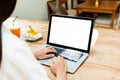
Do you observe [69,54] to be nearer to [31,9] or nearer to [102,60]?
[102,60]

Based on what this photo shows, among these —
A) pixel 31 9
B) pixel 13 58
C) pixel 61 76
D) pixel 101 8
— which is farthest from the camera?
pixel 101 8

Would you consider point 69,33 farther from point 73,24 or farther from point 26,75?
point 26,75

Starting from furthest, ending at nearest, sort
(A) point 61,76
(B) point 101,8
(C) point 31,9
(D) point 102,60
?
(B) point 101,8 < (C) point 31,9 < (D) point 102,60 < (A) point 61,76

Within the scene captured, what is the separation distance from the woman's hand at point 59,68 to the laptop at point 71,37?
0.13 feet

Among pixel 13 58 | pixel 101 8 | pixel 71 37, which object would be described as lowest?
pixel 101 8

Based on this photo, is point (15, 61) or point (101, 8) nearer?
point (15, 61)

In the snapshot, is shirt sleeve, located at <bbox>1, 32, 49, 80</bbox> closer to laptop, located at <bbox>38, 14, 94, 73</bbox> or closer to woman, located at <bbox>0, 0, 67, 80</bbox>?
woman, located at <bbox>0, 0, 67, 80</bbox>

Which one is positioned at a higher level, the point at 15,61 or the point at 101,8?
the point at 15,61

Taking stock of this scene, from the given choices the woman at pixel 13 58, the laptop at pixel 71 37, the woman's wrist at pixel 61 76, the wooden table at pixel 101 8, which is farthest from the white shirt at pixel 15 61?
the wooden table at pixel 101 8

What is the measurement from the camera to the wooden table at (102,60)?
0.97 meters

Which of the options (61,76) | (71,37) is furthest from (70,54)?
(61,76)

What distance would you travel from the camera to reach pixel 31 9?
3377mm

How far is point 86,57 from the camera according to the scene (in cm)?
115

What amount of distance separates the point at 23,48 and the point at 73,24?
0.60 metres
